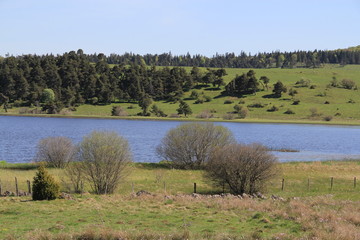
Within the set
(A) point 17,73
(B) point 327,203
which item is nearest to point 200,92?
(A) point 17,73

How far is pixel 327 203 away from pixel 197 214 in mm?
10044

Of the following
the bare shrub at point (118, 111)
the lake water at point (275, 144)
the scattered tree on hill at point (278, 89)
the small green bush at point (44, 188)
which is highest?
the scattered tree on hill at point (278, 89)

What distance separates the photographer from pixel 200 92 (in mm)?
176875

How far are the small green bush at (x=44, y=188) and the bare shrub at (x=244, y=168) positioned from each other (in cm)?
1531

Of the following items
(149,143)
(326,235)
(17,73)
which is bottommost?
(149,143)

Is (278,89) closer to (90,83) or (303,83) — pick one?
(303,83)

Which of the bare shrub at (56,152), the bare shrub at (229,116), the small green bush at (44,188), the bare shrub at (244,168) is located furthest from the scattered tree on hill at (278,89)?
the small green bush at (44,188)

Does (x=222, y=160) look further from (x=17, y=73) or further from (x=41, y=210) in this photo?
(x=17, y=73)

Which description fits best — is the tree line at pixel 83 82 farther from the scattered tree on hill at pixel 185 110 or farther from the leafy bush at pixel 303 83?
the leafy bush at pixel 303 83

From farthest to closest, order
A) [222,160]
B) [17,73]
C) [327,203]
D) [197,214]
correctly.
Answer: [17,73] < [222,160] < [327,203] < [197,214]

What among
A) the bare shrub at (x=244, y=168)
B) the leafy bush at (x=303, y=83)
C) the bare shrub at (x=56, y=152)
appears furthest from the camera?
the leafy bush at (x=303, y=83)

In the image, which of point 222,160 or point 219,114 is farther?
point 219,114

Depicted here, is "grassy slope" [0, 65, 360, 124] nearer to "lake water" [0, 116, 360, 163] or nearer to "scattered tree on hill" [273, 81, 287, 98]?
"scattered tree on hill" [273, 81, 287, 98]

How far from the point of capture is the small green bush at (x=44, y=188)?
92.8 ft
